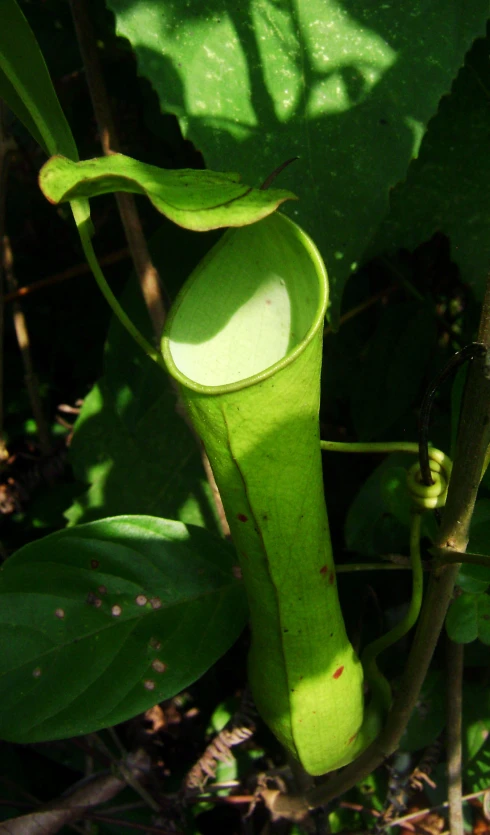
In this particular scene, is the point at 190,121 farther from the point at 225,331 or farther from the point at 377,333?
the point at 377,333

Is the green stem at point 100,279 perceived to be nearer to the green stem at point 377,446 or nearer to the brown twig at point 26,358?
the green stem at point 377,446

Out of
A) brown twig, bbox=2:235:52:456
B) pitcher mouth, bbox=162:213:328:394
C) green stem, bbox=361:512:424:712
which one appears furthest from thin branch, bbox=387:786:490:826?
brown twig, bbox=2:235:52:456

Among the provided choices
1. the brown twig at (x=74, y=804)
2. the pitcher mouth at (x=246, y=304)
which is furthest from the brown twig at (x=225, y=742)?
the pitcher mouth at (x=246, y=304)

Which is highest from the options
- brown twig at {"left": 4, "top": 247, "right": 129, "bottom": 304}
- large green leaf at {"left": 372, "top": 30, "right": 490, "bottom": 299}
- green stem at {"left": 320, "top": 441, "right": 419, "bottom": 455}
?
large green leaf at {"left": 372, "top": 30, "right": 490, "bottom": 299}

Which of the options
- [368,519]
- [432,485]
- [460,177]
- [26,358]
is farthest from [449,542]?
[26,358]

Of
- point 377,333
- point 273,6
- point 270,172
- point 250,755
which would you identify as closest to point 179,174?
point 270,172

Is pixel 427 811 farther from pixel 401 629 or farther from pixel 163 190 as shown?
pixel 163 190

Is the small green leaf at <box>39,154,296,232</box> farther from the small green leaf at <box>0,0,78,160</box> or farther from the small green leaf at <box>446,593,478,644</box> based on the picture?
the small green leaf at <box>446,593,478,644</box>
